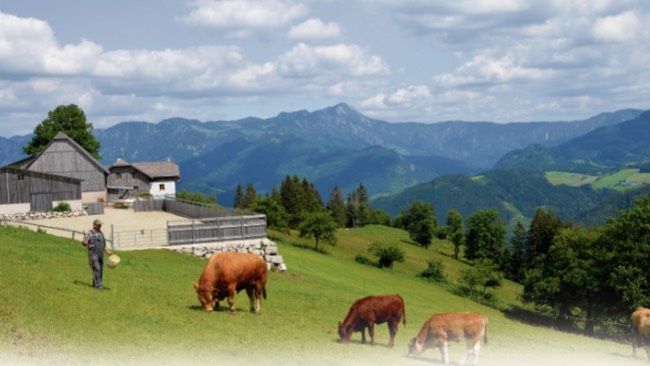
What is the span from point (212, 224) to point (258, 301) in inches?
770

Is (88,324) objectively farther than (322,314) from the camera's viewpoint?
No

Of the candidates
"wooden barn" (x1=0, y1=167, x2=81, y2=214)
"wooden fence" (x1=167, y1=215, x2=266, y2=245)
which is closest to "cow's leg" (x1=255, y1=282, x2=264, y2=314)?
"wooden fence" (x1=167, y1=215, x2=266, y2=245)

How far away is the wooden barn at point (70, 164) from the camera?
82812 millimetres

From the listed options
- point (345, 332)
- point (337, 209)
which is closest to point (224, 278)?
point (345, 332)

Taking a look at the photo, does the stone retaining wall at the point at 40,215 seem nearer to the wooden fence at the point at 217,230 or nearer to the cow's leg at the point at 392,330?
the wooden fence at the point at 217,230

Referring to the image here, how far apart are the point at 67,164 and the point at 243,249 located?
52.5m

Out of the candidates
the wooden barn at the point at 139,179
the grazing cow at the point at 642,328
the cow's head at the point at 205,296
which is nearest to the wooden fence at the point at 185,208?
the cow's head at the point at 205,296

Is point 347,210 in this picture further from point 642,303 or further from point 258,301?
point 258,301

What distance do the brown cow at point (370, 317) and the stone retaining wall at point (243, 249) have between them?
21.6m

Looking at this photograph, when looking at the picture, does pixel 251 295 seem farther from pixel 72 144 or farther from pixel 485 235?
pixel 485 235

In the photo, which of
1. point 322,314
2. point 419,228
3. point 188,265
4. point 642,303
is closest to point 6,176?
point 188,265

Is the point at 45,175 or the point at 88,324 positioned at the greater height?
the point at 45,175

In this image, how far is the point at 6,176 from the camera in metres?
65.0

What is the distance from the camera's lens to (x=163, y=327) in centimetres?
1819
